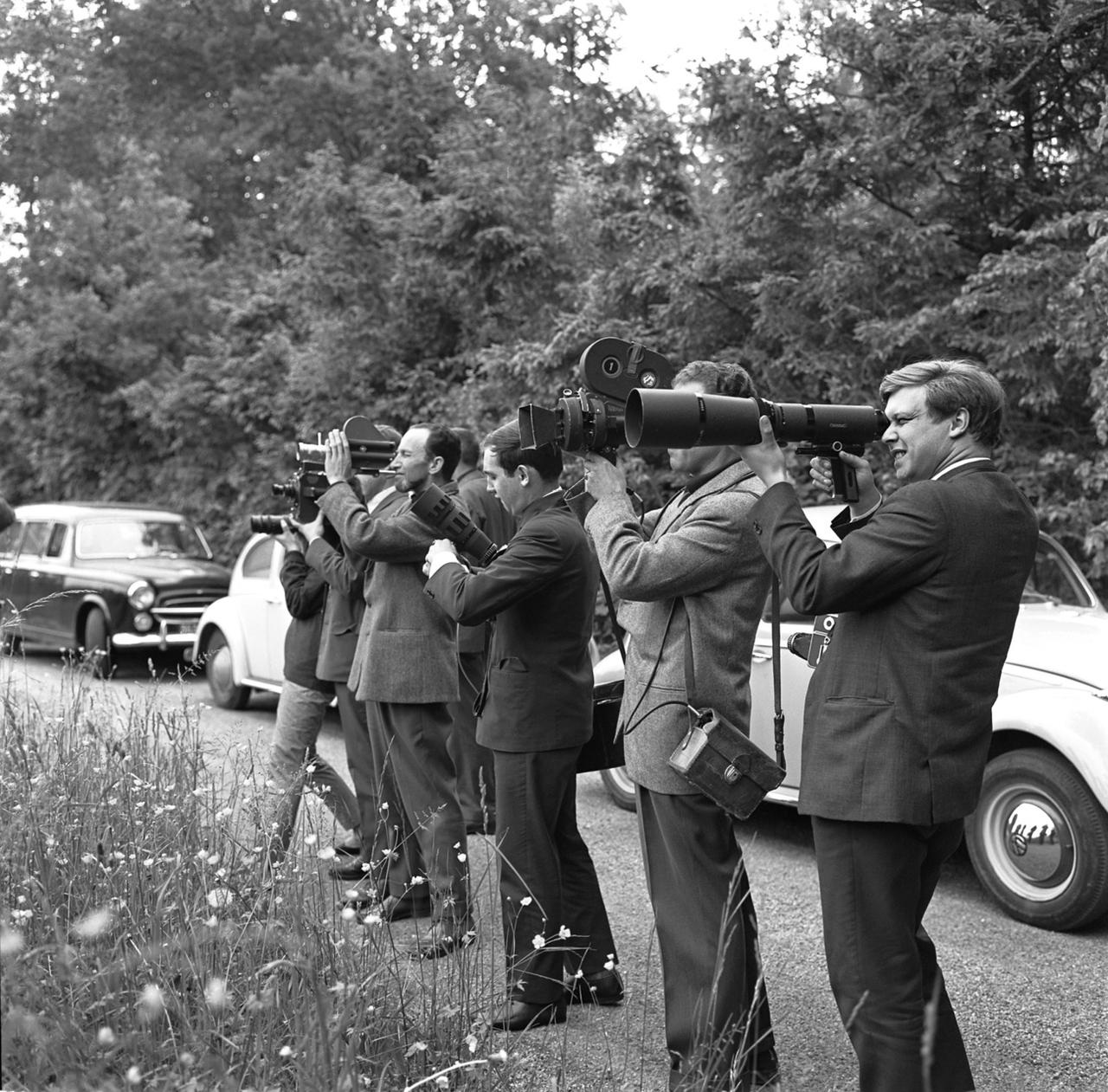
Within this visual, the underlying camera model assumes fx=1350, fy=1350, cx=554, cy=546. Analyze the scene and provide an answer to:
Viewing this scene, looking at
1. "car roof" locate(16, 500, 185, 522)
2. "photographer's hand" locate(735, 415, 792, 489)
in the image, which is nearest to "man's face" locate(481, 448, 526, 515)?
"photographer's hand" locate(735, 415, 792, 489)

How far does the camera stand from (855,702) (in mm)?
3170

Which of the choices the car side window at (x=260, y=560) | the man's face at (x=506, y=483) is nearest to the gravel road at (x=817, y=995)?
the man's face at (x=506, y=483)

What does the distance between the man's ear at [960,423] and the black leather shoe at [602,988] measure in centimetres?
225

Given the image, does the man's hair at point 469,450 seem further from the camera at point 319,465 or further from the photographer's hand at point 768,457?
the photographer's hand at point 768,457

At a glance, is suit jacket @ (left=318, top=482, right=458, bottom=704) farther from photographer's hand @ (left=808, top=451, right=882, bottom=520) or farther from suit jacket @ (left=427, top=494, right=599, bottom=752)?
photographer's hand @ (left=808, top=451, right=882, bottom=520)

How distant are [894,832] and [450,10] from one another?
2107 cm

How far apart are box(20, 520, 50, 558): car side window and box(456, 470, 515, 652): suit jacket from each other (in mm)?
9010

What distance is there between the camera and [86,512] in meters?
Answer: 15.1

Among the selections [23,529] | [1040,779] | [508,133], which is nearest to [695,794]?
[1040,779]

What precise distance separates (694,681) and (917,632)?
30.4 inches

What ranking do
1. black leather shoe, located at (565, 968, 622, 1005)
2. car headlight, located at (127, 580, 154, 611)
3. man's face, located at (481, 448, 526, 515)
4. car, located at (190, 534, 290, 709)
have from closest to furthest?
black leather shoe, located at (565, 968, 622, 1005) → man's face, located at (481, 448, 526, 515) → car, located at (190, 534, 290, 709) → car headlight, located at (127, 580, 154, 611)

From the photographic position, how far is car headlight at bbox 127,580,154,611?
13516 mm

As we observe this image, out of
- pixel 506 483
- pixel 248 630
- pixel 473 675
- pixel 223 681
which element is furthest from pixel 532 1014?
pixel 223 681

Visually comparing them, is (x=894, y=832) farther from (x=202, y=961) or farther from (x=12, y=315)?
(x=12, y=315)
